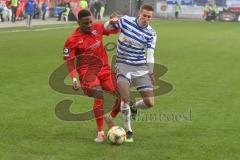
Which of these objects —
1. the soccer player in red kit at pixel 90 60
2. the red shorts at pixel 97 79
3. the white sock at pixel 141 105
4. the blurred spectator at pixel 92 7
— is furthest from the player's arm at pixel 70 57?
the blurred spectator at pixel 92 7

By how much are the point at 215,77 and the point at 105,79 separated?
9.79 metres

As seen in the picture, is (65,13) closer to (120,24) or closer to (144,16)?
(120,24)

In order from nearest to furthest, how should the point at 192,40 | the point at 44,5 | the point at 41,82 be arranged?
Answer: the point at 41,82
the point at 192,40
the point at 44,5

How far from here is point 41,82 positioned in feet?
55.1

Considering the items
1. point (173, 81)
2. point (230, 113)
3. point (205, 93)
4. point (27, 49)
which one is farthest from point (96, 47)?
point (27, 49)

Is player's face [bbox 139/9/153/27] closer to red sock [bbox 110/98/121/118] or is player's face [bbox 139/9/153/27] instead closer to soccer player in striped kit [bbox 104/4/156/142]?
soccer player in striped kit [bbox 104/4/156/142]

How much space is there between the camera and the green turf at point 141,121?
29.9 ft

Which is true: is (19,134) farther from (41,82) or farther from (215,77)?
(215,77)

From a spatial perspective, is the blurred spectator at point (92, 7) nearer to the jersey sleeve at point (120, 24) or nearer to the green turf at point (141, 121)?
the green turf at point (141, 121)

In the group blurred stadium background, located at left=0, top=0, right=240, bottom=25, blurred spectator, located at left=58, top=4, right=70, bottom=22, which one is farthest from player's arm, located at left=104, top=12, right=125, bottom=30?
blurred stadium background, located at left=0, top=0, right=240, bottom=25

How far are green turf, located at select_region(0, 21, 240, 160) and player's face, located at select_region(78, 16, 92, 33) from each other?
171 cm

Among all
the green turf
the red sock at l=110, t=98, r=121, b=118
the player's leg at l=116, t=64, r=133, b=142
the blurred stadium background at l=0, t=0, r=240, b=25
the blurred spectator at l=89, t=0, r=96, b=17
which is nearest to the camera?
the green turf

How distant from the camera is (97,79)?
32.5 ft

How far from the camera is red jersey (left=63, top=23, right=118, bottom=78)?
978 centimetres
